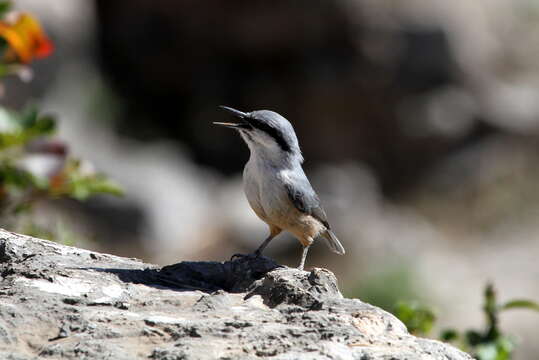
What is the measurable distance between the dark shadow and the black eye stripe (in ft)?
3.54

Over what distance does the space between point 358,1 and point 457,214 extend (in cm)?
392

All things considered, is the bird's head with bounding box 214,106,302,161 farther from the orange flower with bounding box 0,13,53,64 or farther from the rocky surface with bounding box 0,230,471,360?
the orange flower with bounding box 0,13,53,64

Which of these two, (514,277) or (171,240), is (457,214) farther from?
(171,240)

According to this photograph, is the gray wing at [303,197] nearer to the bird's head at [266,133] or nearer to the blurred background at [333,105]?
the bird's head at [266,133]

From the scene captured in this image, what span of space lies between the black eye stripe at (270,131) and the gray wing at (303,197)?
25 centimetres

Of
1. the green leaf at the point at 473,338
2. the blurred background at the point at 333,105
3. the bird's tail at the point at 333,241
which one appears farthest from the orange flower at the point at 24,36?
the blurred background at the point at 333,105

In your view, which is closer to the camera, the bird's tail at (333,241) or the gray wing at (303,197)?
the gray wing at (303,197)

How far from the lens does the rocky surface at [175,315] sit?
3.38 m

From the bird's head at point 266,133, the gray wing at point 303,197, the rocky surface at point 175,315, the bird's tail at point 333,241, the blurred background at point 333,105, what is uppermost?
the blurred background at point 333,105

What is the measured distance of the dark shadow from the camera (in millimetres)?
4281

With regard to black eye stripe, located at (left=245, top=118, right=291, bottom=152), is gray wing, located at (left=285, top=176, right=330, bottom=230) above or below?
below

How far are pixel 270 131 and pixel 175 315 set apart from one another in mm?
2016

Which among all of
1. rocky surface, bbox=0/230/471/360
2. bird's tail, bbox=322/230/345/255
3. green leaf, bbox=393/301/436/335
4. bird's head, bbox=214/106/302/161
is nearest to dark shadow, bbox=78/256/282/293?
rocky surface, bbox=0/230/471/360

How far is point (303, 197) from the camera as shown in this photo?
215 inches
